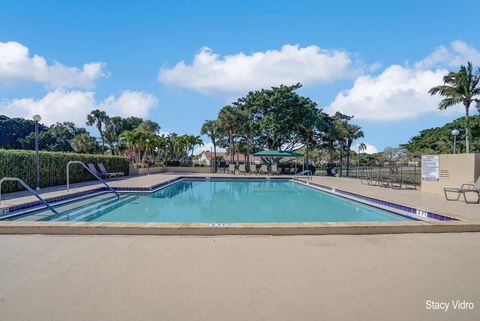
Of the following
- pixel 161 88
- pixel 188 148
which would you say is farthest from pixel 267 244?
pixel 188 148

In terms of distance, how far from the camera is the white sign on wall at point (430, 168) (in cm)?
1013

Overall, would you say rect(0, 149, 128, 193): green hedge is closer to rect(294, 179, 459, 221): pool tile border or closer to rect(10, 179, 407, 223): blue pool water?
rect(10, 179, 407, 223): blue pool water

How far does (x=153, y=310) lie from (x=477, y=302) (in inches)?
100

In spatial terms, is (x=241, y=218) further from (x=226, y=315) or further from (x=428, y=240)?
(x=226, y=315)

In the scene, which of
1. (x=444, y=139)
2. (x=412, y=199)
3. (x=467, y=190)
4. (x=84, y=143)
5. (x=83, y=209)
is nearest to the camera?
(x=467, y=190)

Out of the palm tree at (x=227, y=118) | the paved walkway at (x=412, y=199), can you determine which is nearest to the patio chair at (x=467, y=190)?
the paved walkway at (x=412, y=199)

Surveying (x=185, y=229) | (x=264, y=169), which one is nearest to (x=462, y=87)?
(x=264, y=169)

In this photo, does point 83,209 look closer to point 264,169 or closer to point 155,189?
point 155,189

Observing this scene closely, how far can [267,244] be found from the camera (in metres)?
3.92

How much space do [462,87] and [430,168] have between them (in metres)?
14.8

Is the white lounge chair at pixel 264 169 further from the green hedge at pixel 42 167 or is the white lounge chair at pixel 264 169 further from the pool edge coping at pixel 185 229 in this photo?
the pool edge coping at pixel 185 229

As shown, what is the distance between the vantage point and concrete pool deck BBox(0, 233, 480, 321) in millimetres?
2184

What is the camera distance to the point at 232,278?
2.79 meters

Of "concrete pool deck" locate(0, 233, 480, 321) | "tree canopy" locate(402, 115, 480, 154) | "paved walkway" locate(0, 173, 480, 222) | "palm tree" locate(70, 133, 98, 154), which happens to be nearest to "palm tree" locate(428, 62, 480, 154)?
"tree canopy" locate(402, 115, 480, 154)
